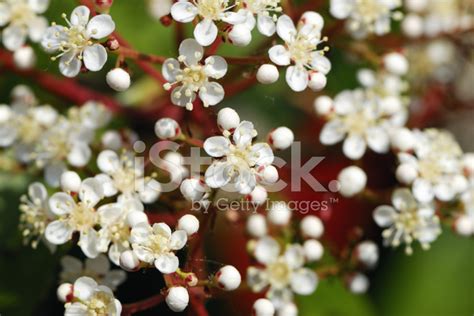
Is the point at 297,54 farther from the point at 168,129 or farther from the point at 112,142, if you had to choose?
the point at 112,142

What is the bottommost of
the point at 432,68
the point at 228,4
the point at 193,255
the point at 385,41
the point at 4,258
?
the point at 193,255

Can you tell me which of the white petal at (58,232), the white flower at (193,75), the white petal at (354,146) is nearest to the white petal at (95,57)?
the white flower at (193,75)

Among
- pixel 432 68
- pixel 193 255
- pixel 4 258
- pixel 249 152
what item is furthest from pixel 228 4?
pixel 432 68

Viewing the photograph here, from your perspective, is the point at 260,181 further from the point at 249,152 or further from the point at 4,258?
the point at 4,258

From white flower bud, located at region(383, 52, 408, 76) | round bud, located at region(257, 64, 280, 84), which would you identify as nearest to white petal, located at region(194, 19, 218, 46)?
round bud, located at region(257, 64, 280, 84)

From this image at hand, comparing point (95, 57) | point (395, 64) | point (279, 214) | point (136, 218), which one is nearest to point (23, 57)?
point (95, 57)
